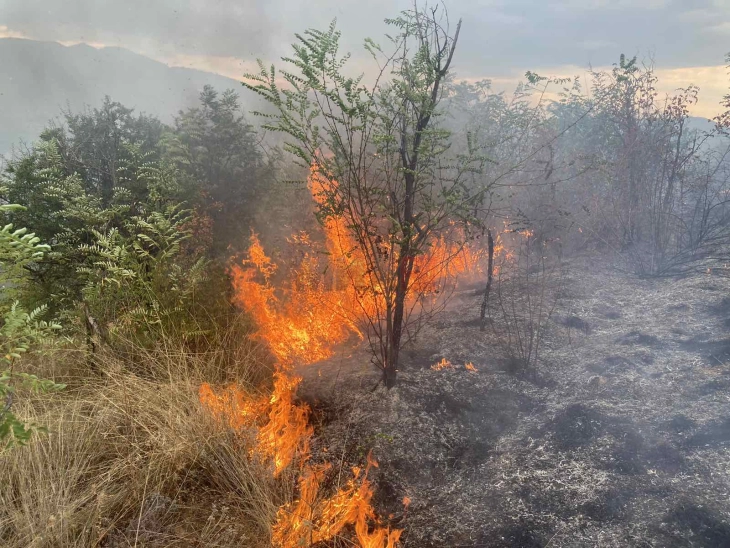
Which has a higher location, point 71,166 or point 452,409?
point 71,166

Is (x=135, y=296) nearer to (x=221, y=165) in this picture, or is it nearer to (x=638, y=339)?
(x=221, y=165)

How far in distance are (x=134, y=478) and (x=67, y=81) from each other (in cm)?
9488

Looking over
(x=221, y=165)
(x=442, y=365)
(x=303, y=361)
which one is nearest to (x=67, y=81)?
(x=221, y=165)

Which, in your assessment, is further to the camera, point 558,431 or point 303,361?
point 303,361

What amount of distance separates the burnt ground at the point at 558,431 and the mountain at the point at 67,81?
64.9 meters

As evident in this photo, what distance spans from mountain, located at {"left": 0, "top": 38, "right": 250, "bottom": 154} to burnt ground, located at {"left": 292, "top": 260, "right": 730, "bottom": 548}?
64.9m

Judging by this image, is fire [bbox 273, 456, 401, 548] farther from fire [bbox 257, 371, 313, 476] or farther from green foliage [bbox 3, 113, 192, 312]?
green foliage [bbox 3, 113, 192, 312]

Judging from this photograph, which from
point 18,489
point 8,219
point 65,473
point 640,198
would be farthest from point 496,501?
point 8,219

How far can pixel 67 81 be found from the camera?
2997 inches

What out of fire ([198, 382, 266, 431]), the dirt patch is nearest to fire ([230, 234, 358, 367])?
fire ([198, 382, 266, 431])

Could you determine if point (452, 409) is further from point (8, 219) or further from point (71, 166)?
point (71, 166)

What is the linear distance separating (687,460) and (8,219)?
7.20 m

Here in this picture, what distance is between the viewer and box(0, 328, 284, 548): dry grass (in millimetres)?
2443

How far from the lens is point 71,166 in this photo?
713cm
